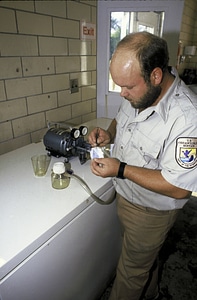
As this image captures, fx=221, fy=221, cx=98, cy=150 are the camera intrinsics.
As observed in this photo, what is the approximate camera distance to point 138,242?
3.45 feet

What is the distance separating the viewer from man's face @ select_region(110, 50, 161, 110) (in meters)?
0.78

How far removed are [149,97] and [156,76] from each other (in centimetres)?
8

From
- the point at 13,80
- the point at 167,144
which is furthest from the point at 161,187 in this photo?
the point at 13,80

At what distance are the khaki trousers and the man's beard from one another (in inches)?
18.5

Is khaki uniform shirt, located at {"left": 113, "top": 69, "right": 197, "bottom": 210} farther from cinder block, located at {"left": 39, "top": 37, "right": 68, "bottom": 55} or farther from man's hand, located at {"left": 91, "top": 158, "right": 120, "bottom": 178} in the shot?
cinder block, located at {"left": 39, "top": 37, "right": 68, "bottom": 55}

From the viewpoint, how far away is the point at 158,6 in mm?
1644

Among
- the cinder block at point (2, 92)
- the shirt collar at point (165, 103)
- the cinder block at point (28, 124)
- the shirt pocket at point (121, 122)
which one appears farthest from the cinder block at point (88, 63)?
the shirt collar at point (165, 103)

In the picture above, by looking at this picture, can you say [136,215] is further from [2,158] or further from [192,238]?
[192,238]

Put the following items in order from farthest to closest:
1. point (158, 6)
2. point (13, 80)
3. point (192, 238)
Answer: point (192, 238)
point (158, 6)
point (13, 80)

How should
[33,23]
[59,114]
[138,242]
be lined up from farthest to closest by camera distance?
[59,114]
[33,23]
[138,242]

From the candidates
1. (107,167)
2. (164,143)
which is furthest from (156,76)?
(107,167)

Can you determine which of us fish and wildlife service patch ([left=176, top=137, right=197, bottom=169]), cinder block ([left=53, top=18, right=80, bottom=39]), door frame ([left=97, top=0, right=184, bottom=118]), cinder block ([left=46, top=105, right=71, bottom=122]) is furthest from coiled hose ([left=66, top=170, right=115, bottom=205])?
door frame ([left=97, top=0, right=184, bottom=118])

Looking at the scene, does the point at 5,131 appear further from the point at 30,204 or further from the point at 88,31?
the point at 88,31

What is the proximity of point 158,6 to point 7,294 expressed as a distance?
1.94 metres
